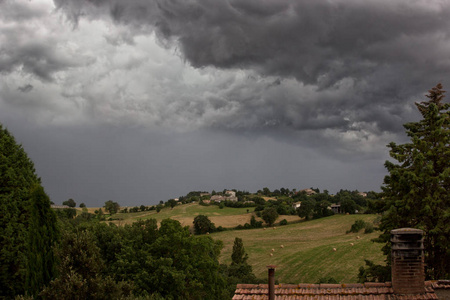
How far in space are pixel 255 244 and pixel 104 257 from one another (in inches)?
2527

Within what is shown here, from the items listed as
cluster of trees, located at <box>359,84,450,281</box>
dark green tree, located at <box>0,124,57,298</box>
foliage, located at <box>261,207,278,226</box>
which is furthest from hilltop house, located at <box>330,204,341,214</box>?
dark green tree, located at <box>0,124,57,298</box>

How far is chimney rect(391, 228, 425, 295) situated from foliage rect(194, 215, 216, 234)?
314 ft

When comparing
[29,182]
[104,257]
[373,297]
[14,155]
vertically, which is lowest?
[104,257]

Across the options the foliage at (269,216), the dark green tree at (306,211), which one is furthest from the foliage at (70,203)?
the dark green tree at (306,211)

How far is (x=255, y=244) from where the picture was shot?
91375mm

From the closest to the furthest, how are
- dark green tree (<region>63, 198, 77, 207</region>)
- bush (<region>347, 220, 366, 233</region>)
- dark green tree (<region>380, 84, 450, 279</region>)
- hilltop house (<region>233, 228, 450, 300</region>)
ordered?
hilltop house (<region>233, 228, 450, 300</region>), dark green tree (<region>380, 84, 450, 279</region>), bush (<region>347, 220, 366, 233</region>), dark green tree (<region>63, 198, 77, 207</region>)

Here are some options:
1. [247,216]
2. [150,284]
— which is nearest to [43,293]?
[150,284]

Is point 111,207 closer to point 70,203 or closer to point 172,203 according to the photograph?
point 70,203

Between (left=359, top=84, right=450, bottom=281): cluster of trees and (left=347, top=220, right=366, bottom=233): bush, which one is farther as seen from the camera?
(left=347, top=220, right=366, bottom=233): bush

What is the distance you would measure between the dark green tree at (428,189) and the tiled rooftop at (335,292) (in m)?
12.7

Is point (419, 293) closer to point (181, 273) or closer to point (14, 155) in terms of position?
point (181, 273)

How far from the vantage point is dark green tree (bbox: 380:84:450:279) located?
24422 mm

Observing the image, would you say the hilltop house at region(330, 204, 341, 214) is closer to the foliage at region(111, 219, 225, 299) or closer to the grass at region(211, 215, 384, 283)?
the grass at region(211, 215, 384, 283)

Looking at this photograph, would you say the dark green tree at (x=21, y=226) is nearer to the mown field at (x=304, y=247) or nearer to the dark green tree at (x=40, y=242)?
the dark green tree at (x=40, y=242)
